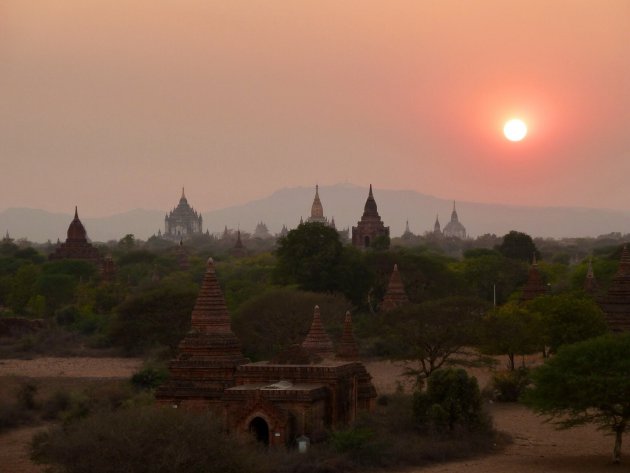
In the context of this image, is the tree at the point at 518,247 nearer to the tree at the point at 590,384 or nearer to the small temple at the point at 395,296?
the small temple at the point at 395,296

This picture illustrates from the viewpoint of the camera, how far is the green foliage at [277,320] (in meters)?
46.8

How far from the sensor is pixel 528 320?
4566cm

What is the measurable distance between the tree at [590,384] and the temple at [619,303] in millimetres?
18716

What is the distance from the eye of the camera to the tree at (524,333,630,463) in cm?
2734

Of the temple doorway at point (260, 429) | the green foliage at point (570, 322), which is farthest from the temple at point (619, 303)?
the temple doorway at point (260, 429)

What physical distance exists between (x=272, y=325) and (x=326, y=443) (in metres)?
20.3

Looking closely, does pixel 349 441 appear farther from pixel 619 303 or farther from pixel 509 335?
pixel 619 303

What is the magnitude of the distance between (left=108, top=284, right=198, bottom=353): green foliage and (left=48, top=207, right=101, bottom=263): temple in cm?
3041

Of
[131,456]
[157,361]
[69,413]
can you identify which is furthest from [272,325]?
[131,456]

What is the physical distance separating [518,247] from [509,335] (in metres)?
58.4

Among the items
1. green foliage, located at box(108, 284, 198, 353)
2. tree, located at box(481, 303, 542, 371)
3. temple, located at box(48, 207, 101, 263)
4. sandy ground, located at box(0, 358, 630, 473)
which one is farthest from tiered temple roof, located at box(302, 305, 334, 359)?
temple, located at box(48, 207, 101, 263)

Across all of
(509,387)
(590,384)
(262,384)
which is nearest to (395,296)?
(509,387)

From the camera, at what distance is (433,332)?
42.9 m

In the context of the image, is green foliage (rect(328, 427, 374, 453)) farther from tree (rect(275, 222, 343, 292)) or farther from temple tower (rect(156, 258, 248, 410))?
tree (rect(275, 222, 343, 292))
